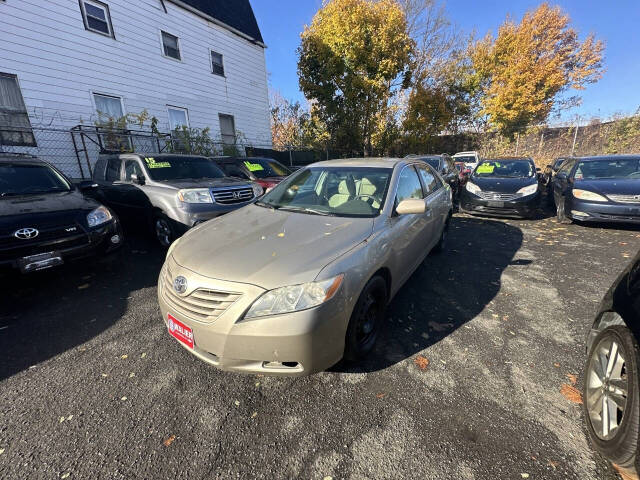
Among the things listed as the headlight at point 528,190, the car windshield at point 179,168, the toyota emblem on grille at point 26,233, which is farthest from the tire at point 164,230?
the headlight at point 528,190

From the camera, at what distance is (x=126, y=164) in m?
5.64

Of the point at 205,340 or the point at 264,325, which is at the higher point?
the point at 264,325

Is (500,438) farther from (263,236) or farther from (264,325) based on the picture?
(263,236)

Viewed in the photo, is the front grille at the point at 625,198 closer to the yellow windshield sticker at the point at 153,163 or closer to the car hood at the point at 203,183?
the car hood at the point at 203,183

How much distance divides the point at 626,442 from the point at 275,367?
185 cm

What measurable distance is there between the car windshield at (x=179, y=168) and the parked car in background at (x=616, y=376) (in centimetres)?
605

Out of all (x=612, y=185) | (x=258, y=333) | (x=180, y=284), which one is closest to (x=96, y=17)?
(x=180, y=284)

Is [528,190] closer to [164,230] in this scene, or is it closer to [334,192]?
[334,192]

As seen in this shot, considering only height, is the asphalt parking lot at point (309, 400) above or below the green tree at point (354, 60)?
below

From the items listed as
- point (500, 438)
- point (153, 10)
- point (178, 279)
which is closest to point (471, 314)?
point (500, 438)

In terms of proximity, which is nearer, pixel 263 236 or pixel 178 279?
pixel 178 279

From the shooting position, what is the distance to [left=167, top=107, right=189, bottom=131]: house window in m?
11.2

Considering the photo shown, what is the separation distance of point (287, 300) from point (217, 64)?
14.4m

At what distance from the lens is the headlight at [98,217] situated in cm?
368
